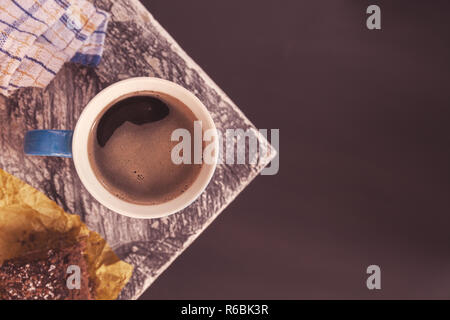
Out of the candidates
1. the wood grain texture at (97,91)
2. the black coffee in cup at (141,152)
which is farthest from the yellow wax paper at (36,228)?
the black coffee in cup at (141,152)

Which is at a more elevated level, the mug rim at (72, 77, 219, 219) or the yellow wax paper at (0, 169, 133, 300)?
the mug rim at (72, 77, 219, 219)

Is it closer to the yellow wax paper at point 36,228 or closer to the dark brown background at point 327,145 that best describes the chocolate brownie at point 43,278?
the yellow wax paper at point 36,228

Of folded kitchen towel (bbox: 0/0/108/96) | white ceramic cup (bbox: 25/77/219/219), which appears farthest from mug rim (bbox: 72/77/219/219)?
folded kitchen towel (bbox: 0/0/108/96)

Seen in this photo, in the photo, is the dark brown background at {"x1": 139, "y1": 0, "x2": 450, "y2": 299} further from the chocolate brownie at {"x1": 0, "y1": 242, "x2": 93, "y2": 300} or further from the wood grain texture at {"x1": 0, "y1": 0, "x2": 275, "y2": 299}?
the chocolate brownie at {"x1": 0, "y1": 242, "x2": 93, "y2": 300}

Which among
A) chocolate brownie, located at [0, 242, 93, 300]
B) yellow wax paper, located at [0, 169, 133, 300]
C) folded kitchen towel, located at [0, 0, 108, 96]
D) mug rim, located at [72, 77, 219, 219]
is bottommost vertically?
Answer: chocolate brownie, located at [0, 242, 93, 300]

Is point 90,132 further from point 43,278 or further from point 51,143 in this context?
point 43,278
